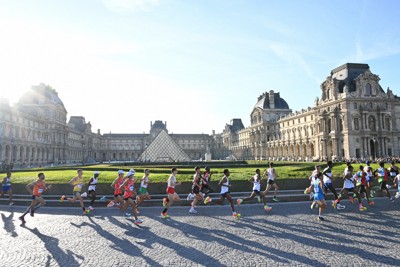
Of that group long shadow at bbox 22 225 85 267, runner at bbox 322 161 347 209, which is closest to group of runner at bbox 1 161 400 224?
runner at bbox 322 161 347 209

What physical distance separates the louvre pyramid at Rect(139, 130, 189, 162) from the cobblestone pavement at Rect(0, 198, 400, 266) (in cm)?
3544

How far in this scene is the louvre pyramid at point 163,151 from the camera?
45500 mm

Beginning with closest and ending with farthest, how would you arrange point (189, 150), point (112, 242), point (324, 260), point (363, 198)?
point (324, 260) < point (112, 242) < point (363, 198) < point (189, 150)

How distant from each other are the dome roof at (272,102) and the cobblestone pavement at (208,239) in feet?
220

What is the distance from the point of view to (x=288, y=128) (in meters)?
64.9

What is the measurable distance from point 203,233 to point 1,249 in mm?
4479

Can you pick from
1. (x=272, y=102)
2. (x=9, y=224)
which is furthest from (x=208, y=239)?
(x=272, y=102)

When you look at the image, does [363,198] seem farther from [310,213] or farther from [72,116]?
[72,116]

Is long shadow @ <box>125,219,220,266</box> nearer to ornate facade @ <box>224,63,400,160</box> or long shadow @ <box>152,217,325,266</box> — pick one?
long shadow @ <box>152,217,325,266</box>

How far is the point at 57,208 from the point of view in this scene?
37.0 ft

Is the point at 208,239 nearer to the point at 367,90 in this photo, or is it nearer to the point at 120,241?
the point at 120,241

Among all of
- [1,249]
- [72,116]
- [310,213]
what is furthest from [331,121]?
[72,116]

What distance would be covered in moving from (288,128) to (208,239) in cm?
6166

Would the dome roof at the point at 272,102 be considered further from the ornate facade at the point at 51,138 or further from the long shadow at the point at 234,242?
the long shadow at the point at 234,242
